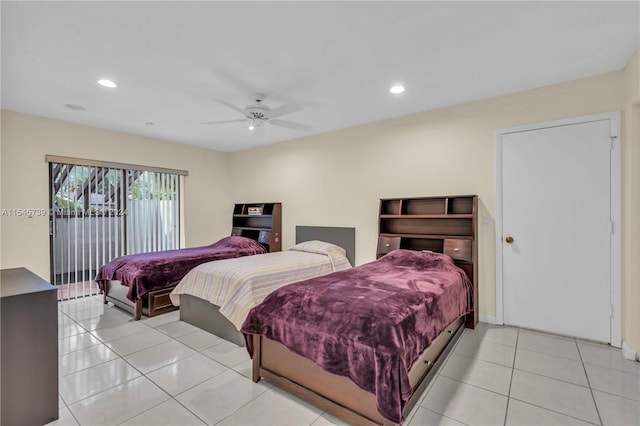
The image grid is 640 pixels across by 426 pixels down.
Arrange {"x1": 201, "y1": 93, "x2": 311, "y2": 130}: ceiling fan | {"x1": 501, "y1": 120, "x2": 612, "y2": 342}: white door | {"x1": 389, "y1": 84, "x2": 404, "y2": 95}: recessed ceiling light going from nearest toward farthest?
{"x1": 501, "y1": 120, "x2": 612, "y2": 342}: white door, {"x1": 389, "y1": 84, "x2": 404, "y2": 95}: recessed ceiling light, {"x1": 201, "y1": 93, "x2": 311, "y2": 130}: ceiling fan

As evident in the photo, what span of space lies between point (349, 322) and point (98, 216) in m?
4.52

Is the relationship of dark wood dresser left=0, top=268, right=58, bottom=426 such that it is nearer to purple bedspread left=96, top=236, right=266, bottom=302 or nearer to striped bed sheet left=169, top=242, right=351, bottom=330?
striped bed sheet left=169, top=242, right=351, bottom=330

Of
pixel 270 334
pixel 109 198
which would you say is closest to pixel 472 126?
pixel 270 334

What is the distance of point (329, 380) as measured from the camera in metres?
1.84

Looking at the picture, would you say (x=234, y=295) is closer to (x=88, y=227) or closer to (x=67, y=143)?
(x=88, y=227)

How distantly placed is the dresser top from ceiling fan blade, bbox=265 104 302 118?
2676 mm

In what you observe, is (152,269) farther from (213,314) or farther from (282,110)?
(282,110)

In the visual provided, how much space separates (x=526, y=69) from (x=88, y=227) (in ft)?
19.0

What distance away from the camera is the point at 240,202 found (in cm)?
610

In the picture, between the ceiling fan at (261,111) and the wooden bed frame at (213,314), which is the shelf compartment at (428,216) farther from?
the ceiling fan at (261,111)

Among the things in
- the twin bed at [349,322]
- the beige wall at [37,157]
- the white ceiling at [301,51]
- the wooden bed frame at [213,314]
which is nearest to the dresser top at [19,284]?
the twin bed at [349,322]

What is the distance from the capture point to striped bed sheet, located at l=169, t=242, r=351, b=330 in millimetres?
2820

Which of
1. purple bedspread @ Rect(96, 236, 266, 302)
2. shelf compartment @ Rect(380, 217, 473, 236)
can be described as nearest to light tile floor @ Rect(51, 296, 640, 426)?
purple bedspread @ Rect(96, 236, 266, 302)

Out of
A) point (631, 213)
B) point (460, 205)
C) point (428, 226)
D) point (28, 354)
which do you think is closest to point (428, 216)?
point (428, 226)
